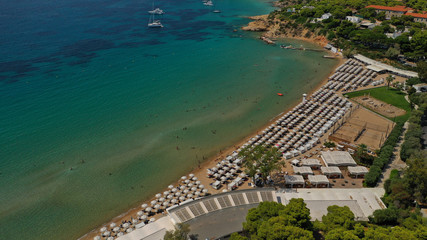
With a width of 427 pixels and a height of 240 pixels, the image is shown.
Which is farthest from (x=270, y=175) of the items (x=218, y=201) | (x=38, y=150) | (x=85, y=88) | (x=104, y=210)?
(x=85, y=88)

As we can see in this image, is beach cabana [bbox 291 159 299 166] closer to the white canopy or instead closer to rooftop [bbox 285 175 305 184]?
the white canopy

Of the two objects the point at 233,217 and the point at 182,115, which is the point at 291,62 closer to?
the point at 182,115

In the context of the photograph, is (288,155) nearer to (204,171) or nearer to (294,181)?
(294,181)

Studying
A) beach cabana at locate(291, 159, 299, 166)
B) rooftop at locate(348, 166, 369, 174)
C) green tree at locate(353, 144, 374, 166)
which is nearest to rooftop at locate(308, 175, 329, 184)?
beach cabana at locate(291, 159, 299, 166)

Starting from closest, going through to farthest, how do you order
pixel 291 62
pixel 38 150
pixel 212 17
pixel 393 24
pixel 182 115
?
pixel 38 150
pixel 182 115
pixel 291 62
pixel 393 24
pixel 212 17

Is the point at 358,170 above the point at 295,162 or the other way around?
above

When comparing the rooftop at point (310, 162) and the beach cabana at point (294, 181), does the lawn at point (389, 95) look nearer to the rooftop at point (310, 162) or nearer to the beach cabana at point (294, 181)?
the rooftop at point (310, 162)

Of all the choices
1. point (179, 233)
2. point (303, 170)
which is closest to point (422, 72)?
point (303, 170)

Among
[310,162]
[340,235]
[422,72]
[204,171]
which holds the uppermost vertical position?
[422,72]
